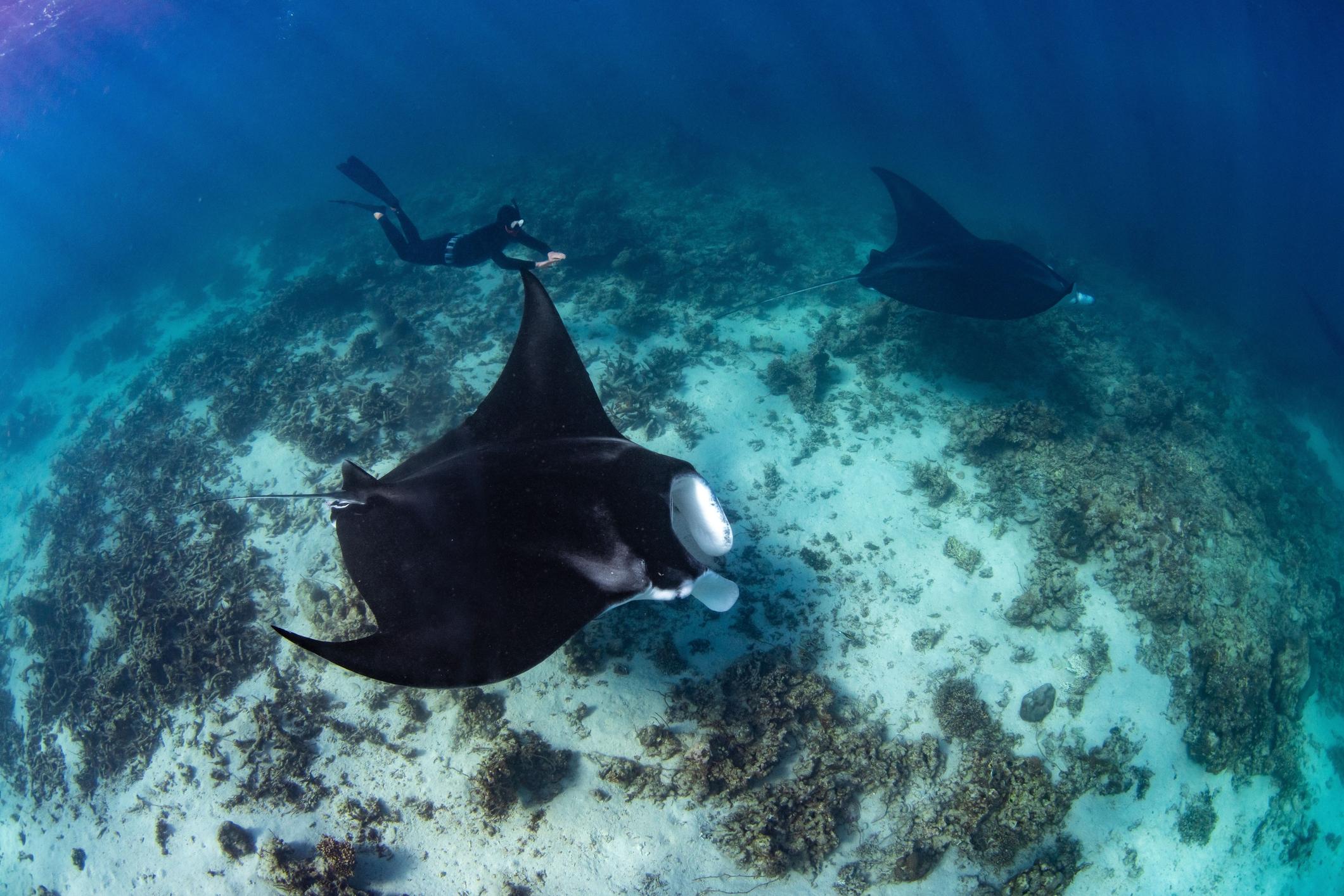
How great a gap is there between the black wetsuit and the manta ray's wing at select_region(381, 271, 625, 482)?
398 centimetres

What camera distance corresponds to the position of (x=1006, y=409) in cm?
712

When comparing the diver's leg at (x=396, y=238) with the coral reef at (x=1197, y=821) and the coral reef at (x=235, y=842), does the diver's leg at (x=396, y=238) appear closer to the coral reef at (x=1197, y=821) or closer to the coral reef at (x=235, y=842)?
the coral reef at (x=235, y=842)

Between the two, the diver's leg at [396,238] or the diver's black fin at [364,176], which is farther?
the diver's black fin at [364,176]

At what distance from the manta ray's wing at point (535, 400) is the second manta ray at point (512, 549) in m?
0.12

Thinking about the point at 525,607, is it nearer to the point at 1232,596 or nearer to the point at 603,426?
the point at 603,426

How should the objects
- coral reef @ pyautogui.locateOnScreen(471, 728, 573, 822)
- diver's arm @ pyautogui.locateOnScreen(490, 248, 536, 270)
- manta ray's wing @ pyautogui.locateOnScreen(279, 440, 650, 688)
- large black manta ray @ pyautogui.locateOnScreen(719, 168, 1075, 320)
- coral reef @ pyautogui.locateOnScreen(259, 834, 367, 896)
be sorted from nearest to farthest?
1. manta ray's wing @ pyautogui.locateOnScreen(279, 440, 650, 688)
2. coral reef @ pyautogui.locateOnScreen(259, 834, 367, 896)
3. coral reef @ pyautogui.locateOnScreen(471, 728, 573, 822)
4. large black manta ray @ pyautogui.locateOnScreen(719, 168, 1075, 320)
5. diver's arm @ pyautogui.locateOnScreen(490, 248, 536, 270)

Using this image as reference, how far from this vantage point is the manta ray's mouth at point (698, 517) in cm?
252

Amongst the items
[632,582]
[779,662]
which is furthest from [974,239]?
[632,582]

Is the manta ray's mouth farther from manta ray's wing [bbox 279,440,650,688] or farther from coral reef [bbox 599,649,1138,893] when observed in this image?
coral reef [bbox 599,649,1138,893]

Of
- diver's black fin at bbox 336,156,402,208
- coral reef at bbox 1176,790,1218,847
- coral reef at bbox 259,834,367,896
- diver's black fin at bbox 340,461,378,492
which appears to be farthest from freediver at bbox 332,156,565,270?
coral reef at bbox 1176,790,1218,847

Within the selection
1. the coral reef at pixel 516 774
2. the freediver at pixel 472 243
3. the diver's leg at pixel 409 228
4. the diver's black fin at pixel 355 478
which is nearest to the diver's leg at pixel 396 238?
the freediver at pixel 472 243

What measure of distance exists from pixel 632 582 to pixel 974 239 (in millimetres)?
8310

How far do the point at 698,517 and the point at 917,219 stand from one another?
8909 millimetres

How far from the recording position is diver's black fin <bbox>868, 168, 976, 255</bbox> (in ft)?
29.0
